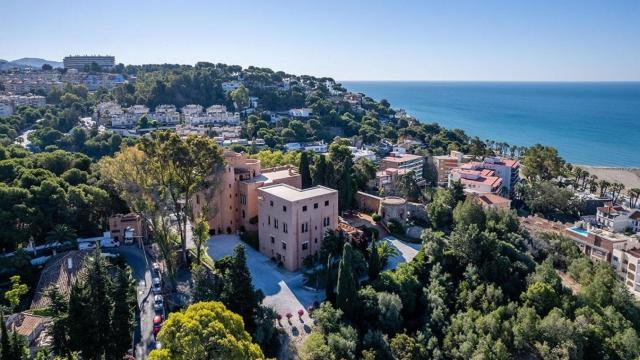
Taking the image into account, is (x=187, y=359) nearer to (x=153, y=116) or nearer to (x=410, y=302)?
(x=410, y=302)

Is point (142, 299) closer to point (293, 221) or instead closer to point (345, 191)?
point (293, 221)

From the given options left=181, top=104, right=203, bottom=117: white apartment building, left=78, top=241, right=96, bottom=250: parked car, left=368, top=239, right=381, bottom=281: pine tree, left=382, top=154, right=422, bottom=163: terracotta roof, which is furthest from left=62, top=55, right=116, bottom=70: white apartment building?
left=368, top=239, right=381, bottom=281: pine tree

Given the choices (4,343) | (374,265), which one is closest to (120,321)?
(4,343)

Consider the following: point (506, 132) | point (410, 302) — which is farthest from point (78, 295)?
point (506, 132)

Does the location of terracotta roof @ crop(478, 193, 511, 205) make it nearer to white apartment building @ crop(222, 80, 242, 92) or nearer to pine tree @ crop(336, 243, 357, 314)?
pine tree @ crop(336, 243, 357, 314)

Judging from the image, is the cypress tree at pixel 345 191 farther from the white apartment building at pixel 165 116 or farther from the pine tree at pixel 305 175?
the white apartment building at pixel 165 116

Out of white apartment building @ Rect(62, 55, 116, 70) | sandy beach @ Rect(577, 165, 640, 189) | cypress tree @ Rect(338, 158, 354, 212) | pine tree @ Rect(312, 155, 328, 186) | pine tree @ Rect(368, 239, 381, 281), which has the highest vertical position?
white apartment building @ Rect(62, 55, 116, 70)

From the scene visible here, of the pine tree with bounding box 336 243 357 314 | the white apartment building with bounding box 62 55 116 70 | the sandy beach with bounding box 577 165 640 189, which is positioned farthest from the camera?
the white apartment building with bounding box 62 55 116 70
